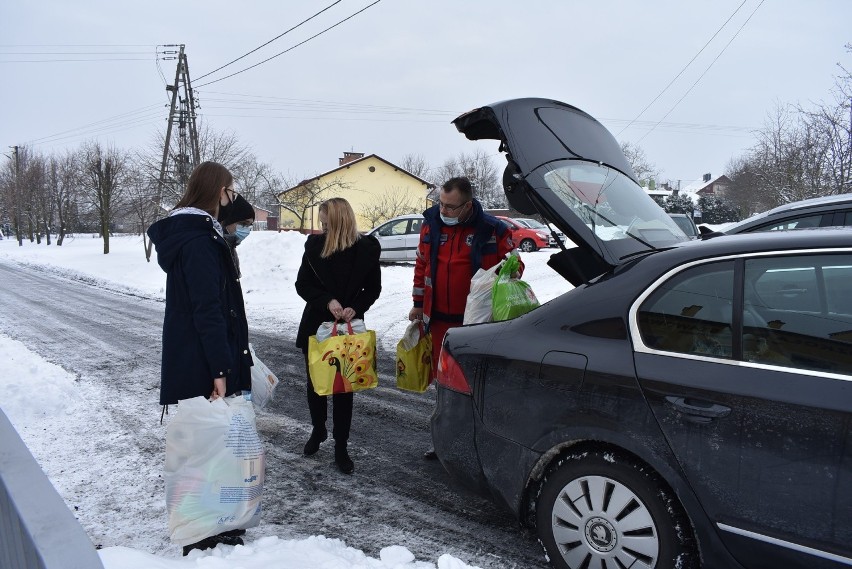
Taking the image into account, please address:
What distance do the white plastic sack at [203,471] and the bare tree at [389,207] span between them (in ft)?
134

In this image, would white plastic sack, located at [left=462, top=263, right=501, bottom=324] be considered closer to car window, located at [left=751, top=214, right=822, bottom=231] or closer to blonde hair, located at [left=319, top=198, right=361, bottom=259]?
blonde hair, located at [left=319, top=198, right=361, bottom=259]

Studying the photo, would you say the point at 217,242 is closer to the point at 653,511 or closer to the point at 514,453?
the point at 514,453

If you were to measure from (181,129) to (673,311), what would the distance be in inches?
969

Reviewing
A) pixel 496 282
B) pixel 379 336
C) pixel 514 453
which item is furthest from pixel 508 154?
pixel 379 336

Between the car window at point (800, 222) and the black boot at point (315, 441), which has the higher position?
the car window at point (800, 222)

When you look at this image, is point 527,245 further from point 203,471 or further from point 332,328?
point 203,471

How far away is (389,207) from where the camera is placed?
47125 millimetres

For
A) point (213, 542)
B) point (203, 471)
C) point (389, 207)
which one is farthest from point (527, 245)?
point (389, 207)

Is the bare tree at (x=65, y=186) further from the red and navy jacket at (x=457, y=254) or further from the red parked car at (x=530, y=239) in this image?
the red and navy jacket at (x=457, y=254)

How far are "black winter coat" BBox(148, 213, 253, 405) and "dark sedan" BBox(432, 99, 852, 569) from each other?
4.01 feet

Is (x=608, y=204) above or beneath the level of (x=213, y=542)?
above

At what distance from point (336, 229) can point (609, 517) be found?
2.48m

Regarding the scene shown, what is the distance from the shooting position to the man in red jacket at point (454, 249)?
4.05 metres

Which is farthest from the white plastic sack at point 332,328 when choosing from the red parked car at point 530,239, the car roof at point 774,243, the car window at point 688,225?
the red parked car at point 530,239
